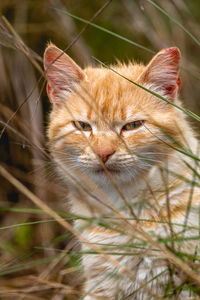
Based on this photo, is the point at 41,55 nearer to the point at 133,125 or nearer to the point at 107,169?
the point at 133,125

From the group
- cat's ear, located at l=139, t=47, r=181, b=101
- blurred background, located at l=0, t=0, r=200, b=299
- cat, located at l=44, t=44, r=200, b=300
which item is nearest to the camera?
cat, located at l=44, t=44, r=200, b=300

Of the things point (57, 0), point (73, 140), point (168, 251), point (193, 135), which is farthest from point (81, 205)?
point (57, 0)

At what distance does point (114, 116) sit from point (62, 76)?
15.9 inches

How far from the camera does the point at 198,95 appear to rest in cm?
334

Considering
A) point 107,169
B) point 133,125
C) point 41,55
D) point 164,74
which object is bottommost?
point 107,169

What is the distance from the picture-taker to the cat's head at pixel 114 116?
65.9 inches

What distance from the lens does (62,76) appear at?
6.56ft

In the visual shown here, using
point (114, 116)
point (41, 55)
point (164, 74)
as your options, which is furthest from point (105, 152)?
point (41, 55)

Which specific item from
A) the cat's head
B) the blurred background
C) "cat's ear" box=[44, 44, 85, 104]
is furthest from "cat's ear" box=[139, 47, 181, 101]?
the blurred background

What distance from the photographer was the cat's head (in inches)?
65.9

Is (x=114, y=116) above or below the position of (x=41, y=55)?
below

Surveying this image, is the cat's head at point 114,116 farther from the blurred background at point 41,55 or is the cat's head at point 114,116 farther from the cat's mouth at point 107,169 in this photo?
the blurred background at point 41,55

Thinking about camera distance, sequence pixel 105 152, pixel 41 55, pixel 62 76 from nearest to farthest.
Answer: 1. pixel 105 152
2. pixel 62 76
3. pixel 41 55

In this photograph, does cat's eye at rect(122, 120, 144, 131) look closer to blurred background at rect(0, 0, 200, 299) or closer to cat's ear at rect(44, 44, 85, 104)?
cat's ear at rect(44, 44, 85, 104)
